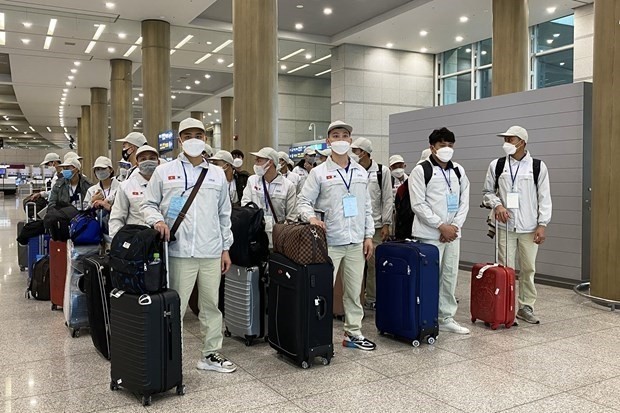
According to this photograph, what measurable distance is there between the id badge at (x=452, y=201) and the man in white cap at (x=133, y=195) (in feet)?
8.40

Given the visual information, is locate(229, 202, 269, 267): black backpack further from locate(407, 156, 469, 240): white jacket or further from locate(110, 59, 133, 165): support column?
locate(110, 59, 133, 165): support column

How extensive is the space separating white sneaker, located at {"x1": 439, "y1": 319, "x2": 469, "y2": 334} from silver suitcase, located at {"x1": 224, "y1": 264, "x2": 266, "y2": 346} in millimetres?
1669

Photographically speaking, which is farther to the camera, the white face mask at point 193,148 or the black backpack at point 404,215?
the black backpack at point 404,215

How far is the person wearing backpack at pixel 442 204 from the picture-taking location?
4852mm

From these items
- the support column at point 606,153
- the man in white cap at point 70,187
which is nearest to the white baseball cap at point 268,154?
the man in white cap at point 70,187

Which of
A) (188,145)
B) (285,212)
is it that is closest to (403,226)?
(285,212)

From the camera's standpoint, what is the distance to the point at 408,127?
1009 cm

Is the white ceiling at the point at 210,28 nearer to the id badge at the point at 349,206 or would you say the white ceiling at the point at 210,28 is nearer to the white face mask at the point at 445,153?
the white face mask at the point at 445,153

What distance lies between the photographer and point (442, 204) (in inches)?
193

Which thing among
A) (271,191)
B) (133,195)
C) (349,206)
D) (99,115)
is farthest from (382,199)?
(99,115)

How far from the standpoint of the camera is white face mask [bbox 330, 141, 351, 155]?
4414 millimetres

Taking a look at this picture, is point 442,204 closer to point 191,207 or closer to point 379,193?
point 379,193

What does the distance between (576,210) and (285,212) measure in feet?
14.0

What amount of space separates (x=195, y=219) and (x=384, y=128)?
16423 mm
